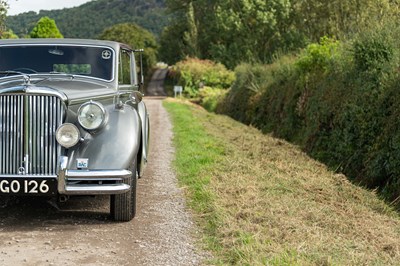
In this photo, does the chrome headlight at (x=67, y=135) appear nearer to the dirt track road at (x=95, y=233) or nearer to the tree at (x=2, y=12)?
the dirt track road at (x=95, y=233)

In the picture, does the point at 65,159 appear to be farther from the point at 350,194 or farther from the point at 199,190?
the point at 350,194

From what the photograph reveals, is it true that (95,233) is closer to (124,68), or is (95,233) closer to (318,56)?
(124,68)

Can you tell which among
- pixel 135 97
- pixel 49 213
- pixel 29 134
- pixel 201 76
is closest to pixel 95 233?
pixel 49 213

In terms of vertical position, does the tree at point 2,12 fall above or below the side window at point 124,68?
A: above

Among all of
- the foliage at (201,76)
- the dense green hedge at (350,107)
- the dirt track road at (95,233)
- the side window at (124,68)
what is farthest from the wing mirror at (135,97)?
the foliage at (201,76)

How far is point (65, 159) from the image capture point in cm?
527

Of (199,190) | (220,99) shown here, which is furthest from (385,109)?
(220,99)

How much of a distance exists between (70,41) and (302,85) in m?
10.4

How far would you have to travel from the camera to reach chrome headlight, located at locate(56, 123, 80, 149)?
5.26 metres

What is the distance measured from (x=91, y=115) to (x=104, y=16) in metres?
144

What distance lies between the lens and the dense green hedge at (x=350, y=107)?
9477 mm

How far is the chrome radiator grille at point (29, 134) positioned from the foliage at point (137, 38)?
69269mm

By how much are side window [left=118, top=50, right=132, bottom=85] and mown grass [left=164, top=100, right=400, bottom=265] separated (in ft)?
5.74

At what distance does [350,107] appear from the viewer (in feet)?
37.5
